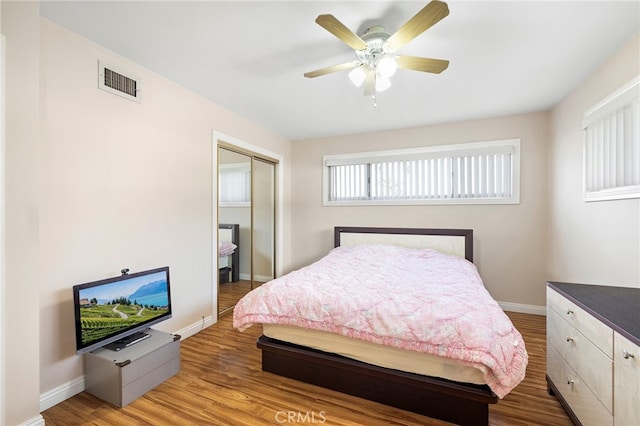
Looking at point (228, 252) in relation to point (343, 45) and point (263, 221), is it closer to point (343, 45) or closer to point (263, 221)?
point (263, 221)

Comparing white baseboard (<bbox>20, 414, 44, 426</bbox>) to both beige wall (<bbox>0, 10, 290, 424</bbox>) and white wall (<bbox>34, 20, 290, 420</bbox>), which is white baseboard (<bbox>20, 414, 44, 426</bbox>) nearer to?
beige wall (<bbox>0, 10, 290, 424</bbox>)

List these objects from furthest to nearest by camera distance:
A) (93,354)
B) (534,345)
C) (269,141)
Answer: (269,141), (534,345), (93,354)

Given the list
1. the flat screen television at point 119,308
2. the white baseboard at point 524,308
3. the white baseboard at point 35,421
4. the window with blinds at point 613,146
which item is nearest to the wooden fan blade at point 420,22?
the window with blinds at point 613,146

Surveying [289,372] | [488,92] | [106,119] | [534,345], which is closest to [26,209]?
[106,119]

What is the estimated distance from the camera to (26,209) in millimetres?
1554

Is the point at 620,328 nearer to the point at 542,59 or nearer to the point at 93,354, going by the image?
the point at 542,59

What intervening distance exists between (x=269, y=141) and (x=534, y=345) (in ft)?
13.3

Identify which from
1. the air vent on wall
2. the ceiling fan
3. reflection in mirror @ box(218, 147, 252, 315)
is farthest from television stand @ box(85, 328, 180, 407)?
the ceiling fan

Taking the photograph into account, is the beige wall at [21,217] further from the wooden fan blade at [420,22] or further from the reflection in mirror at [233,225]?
the wooden fan blade at [420,22]

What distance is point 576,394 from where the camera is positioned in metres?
1.56

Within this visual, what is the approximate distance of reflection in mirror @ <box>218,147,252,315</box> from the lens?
341 cm

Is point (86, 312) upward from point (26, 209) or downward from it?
downward

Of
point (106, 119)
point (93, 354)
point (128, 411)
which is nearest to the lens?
point (128, 411)

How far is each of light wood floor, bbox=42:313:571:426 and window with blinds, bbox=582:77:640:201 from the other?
1.57m
